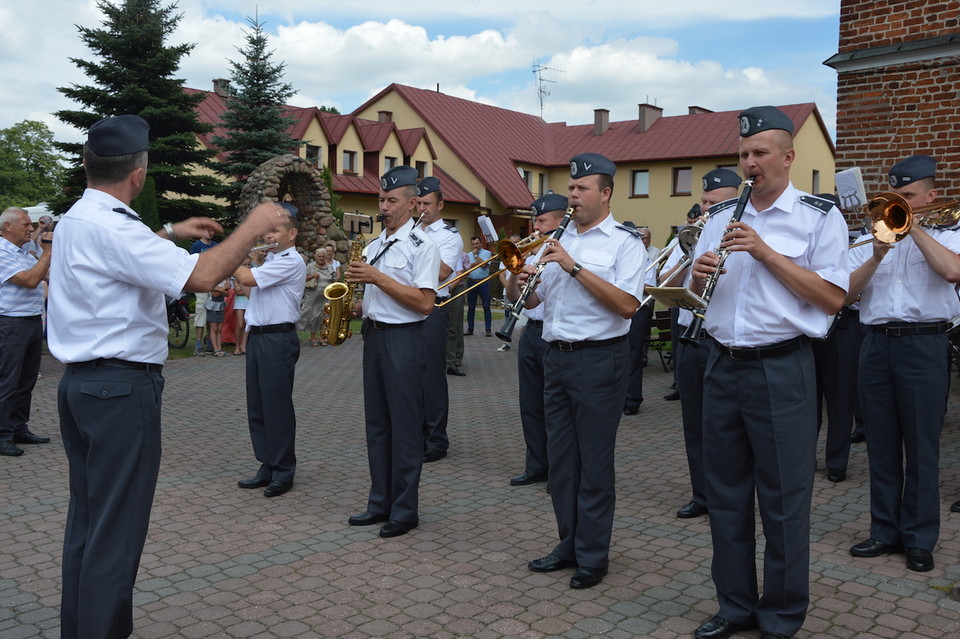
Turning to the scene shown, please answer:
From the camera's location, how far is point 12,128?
71125 millimetres

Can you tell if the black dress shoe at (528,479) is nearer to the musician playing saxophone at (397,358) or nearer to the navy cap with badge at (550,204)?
the musician playing saxophone at (397,358)

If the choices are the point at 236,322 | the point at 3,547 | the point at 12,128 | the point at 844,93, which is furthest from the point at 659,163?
the point at 12,128

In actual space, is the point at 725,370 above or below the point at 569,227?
below

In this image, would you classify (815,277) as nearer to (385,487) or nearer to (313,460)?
(385,487)

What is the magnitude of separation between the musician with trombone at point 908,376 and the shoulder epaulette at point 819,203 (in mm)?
1148

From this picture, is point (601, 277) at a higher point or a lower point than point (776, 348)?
higher

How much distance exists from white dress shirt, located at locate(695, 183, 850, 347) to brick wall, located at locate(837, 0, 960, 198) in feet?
22.5

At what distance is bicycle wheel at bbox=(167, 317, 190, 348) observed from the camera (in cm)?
1741

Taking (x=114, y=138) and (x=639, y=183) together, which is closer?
(x=114, y=138)

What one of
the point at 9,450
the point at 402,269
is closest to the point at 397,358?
the point at 402,269

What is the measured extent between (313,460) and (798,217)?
5366 mm

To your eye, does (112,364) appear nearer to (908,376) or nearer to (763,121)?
(763,121)

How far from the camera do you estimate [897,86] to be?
10227mm

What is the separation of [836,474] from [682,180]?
41.1 meters
